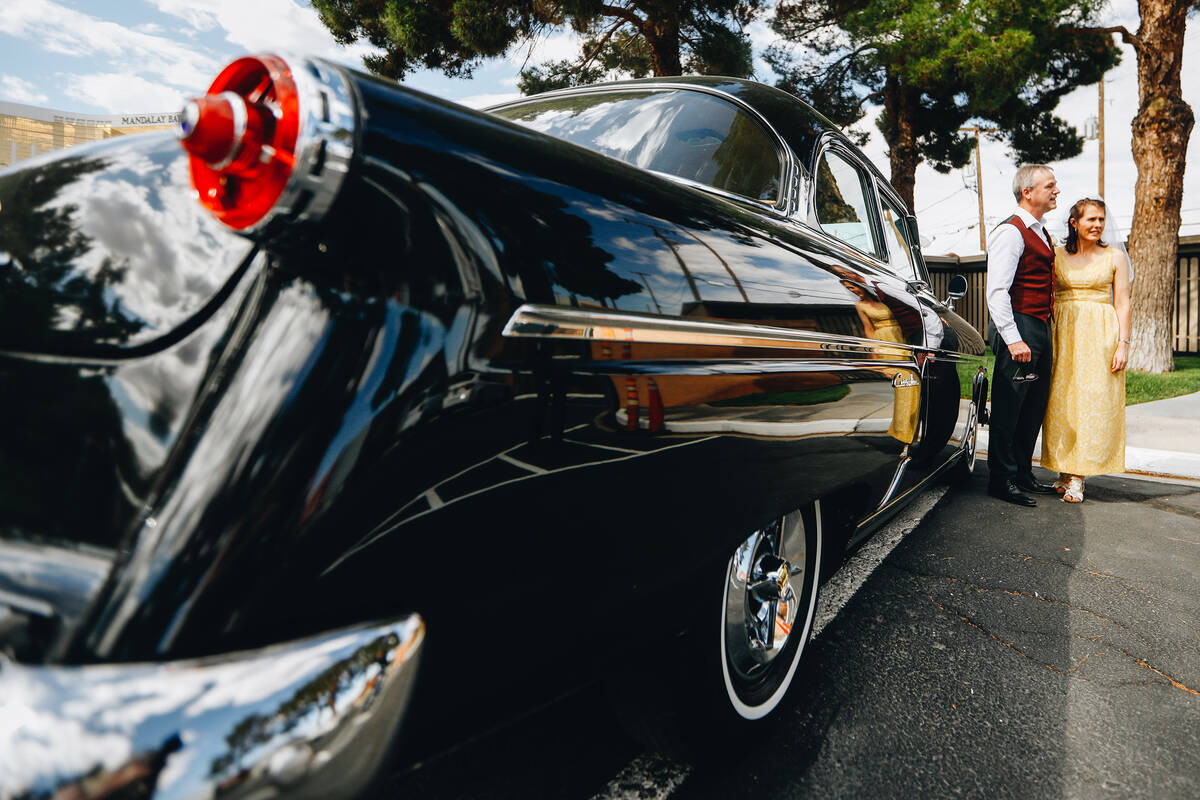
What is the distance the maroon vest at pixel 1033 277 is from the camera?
4.07m

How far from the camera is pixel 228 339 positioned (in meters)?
0.85

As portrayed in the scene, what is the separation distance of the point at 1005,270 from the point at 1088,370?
34.2 inches

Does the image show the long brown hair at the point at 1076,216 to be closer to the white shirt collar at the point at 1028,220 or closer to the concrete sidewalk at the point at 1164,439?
the white shirt collar at the point at 1028,220

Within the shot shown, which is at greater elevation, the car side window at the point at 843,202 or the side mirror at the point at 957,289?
the car side window at the point at 843,202

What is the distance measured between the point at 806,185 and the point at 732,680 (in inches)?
57.8

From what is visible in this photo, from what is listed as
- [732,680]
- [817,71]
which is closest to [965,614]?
[732,680]

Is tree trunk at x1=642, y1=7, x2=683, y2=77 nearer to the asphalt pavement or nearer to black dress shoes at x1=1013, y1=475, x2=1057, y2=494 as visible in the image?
black dress shoes at x1=1013, y1=475, x2=1057, y2=494

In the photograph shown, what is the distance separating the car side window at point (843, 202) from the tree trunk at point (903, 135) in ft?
41.6

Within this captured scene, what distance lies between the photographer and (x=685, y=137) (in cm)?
196

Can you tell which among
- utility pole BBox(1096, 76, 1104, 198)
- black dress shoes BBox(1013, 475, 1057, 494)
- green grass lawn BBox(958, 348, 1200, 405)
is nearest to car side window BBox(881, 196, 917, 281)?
black dress shoes BBox(1013, 475, 1057, 494)

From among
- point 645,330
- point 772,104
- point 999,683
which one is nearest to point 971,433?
point 999,683

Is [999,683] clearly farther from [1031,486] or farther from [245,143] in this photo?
[1031,486]

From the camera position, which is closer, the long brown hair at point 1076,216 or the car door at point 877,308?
the car door at point 877,308

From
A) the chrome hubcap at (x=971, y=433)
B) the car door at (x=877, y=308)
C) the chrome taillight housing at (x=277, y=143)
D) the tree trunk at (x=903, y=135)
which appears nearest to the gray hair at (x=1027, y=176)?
the chrome hubcap at (x=971, y=433)
